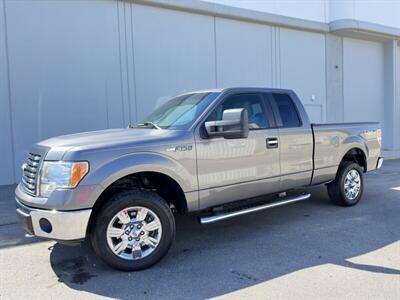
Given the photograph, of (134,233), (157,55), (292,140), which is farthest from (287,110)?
(157,55)

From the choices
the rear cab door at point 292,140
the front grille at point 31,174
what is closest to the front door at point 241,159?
the rear cab door at point 292,140

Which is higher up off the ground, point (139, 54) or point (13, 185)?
point (139, 54)

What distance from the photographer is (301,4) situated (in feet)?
50.1

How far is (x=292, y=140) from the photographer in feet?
19.1

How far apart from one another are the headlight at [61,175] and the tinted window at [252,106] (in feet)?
6.77

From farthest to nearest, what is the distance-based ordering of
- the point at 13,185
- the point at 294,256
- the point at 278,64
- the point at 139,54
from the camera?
the point at 278,64 → the point at 139,54 → the point at 13,185 → the point at 294,256

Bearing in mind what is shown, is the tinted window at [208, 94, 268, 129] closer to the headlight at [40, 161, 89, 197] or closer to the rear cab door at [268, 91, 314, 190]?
the rear cab door at [268, 91, 314, 190]

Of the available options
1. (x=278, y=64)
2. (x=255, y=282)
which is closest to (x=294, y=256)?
(x=255, y=282)

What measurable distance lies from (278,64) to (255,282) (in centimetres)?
1212

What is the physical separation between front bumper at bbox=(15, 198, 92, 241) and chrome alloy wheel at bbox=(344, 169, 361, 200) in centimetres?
467

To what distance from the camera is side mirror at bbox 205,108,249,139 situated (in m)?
4.58

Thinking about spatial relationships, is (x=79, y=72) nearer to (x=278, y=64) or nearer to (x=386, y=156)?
(x=278, y=64)

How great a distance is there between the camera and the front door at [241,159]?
486 cm

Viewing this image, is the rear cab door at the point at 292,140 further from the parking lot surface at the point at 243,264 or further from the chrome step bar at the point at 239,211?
the parking lot surface at the point at 243,264
